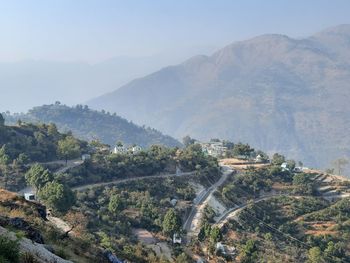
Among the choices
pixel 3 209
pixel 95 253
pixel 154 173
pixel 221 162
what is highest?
pixel 3 209

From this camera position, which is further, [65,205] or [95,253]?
[65,205]

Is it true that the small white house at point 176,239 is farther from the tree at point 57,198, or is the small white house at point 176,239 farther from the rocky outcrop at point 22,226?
the rocky outcrop at point 22,226

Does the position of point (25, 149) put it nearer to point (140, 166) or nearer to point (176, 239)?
point (140, 166)

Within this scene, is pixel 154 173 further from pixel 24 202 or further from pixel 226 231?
pixel 24 202

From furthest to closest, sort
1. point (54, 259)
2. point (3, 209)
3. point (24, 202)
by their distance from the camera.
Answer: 1. point (24, 202)
2. point (3, 209)
3. point (54, 259)

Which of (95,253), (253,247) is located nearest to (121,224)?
(253,247)
